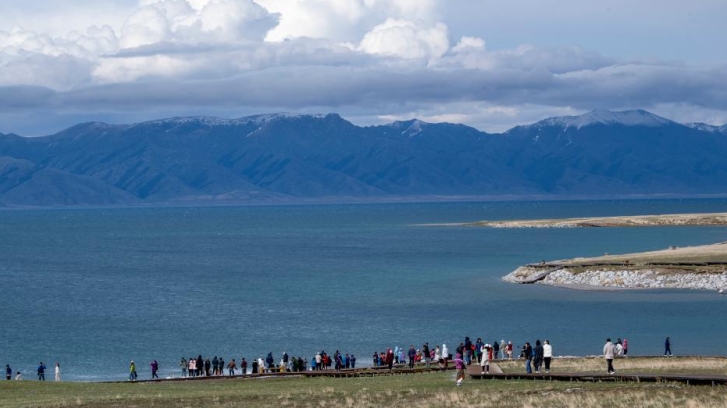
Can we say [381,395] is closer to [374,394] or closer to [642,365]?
[374,394]

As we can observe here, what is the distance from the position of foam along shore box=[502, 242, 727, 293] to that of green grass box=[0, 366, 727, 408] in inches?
2223

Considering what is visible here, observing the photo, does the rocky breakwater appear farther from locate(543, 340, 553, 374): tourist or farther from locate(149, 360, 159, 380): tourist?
locate(543, 340, 553, 374): tourist

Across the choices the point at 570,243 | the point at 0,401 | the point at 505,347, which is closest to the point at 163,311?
the point at 505,347

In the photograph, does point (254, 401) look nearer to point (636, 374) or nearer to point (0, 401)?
A: point (0, 401)

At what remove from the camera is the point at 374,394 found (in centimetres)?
3662

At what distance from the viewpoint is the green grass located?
3338 cm

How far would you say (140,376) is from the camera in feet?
192

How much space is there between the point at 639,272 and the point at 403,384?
204 ft

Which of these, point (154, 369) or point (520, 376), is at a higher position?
point (520, 376)

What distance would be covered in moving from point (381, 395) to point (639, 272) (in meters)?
66.3

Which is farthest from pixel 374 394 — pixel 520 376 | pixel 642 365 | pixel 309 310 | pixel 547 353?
pixel 309 310

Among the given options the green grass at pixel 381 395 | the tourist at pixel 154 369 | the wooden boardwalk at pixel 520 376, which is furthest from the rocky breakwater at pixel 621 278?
the green grass at pixel 381 395

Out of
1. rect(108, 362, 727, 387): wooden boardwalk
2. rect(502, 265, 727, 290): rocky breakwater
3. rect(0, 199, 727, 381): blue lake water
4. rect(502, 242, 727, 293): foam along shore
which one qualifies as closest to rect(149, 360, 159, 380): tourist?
rect(0, 199, 727, 381): blue lake water

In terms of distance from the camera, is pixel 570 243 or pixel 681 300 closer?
pixel 681 300
